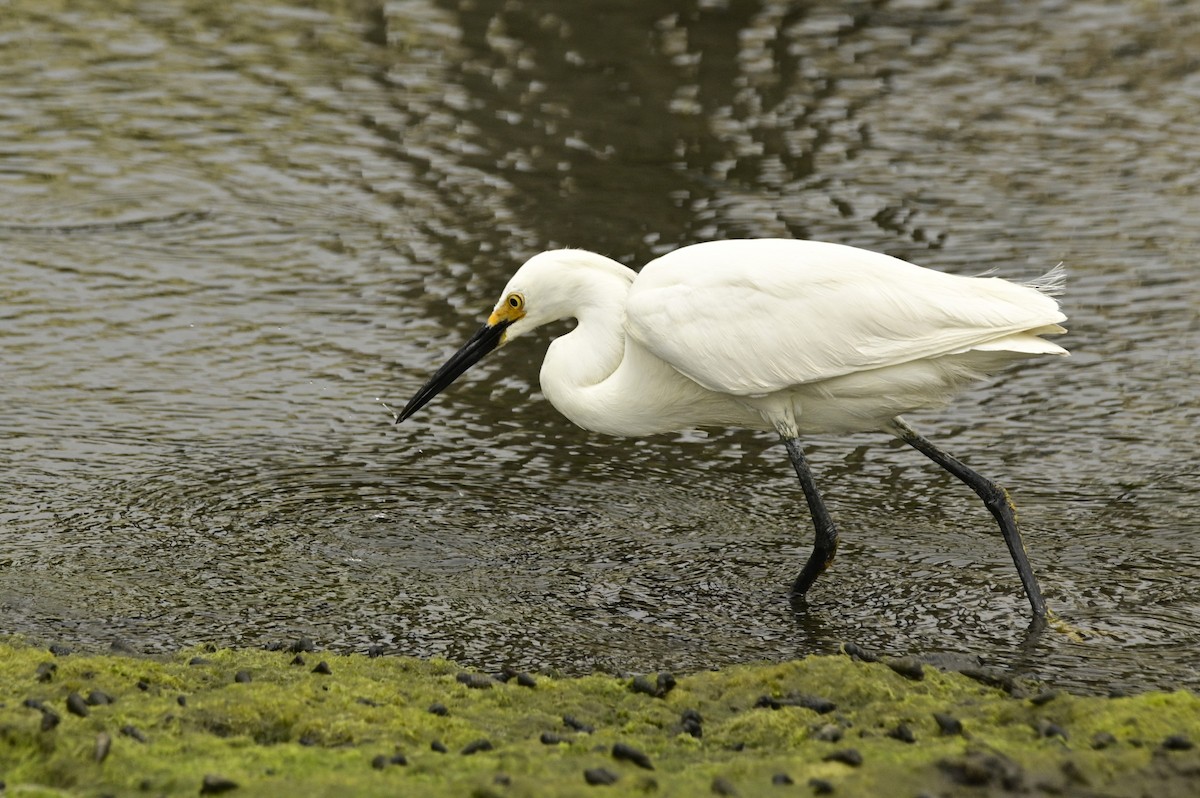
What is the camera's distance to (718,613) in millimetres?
6250

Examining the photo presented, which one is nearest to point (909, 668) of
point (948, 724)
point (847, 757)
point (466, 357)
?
point (948, 724)

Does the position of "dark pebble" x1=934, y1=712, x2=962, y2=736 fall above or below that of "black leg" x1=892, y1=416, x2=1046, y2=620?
above

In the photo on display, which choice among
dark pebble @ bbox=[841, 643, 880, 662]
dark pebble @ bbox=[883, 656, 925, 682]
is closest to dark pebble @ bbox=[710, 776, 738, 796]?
dark pebble @ bbox=[883, 656, 925, 682]

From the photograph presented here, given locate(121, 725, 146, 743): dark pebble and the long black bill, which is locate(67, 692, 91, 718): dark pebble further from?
the long black bill

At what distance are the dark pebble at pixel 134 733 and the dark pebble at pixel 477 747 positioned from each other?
851mm

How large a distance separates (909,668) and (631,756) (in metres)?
1.18

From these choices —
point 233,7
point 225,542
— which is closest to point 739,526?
point 225,542

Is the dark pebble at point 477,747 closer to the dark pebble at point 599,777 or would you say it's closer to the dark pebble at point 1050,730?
the dark pebble at point 599,777

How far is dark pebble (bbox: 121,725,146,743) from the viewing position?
4367 mm

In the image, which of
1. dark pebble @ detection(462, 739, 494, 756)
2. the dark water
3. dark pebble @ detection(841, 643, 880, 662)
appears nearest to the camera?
dark pebble @ detection(462, 739, 494, 756)

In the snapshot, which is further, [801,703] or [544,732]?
[801,703]

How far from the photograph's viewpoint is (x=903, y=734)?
14.8 feet

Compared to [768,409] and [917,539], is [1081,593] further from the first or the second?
[768,409]

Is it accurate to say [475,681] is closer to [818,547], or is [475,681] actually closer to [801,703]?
[801,703]
